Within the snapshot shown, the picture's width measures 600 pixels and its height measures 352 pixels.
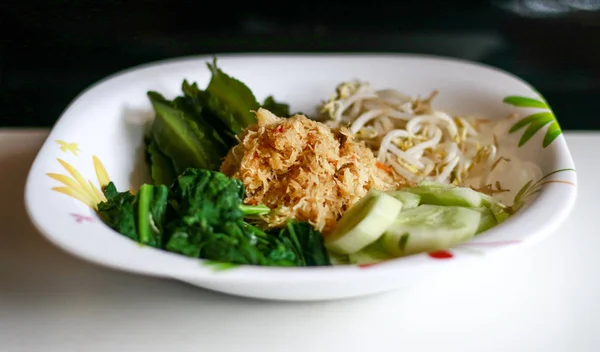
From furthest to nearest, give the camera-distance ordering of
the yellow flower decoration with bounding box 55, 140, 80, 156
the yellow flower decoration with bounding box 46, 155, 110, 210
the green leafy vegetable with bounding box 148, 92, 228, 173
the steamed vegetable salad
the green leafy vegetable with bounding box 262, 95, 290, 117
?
the green leafy vegetable with bounding box 262, 95, 290, 117
the green leafy vegetable with bounding box 148, 92, 228, 173
the yellow flower decoration with bounding box 55, 140, 80, 156
the yellow flower decoration with bounding box 46, 155, 110, 210
the steamed vegetable salad

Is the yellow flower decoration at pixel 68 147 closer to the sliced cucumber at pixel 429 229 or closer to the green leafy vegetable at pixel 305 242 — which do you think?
the green leafy vegetable at pixel 305 242

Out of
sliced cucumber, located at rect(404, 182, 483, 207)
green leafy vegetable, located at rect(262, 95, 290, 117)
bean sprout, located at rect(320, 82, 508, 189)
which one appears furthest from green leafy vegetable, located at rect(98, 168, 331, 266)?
green leafy vegetable, located at rect(262, 95, 290, 117)

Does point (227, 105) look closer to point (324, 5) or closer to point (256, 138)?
point (256, 138)

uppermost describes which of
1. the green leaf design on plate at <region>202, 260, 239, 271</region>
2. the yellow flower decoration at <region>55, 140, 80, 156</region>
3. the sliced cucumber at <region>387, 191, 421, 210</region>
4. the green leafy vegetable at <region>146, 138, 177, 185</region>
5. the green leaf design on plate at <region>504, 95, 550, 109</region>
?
the yellow flower decoration at <region>55, 140, 80, 156</region>

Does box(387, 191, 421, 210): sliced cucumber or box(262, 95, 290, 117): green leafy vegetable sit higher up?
box(262, 95, 290, 117): green leafy vegetable

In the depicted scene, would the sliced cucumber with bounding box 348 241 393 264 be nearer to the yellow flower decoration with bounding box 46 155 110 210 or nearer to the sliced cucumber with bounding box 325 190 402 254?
the sliced cucumber with bounding box 325 190 402 254

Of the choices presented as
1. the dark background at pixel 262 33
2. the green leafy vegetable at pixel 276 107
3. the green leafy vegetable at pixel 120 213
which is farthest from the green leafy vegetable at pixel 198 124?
the dark background at pixel 262 33

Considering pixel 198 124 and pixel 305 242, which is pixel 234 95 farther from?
pixel 305 242
